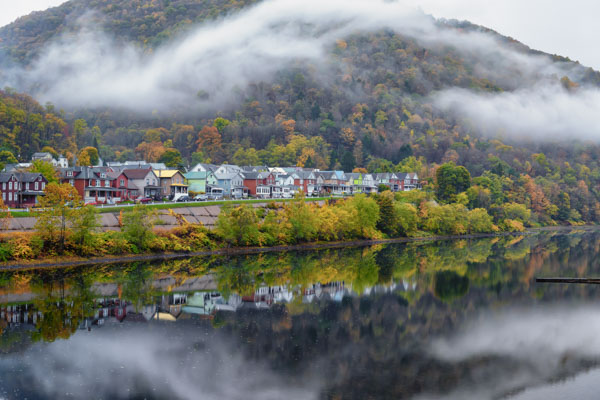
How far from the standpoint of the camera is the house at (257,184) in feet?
359

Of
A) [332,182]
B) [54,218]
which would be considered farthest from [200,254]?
[332,182]

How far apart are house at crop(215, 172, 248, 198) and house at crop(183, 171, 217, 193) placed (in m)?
1.90

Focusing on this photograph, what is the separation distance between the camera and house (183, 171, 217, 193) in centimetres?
10144

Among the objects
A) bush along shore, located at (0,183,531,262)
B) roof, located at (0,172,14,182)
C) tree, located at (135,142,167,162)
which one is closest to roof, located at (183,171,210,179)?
bush along shore, located at (0,183,531,262)

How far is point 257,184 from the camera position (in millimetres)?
109875

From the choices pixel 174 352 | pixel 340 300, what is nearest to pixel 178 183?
pixel 340 300

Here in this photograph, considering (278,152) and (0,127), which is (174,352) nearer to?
(0,127)

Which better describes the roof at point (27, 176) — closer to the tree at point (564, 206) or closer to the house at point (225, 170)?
the house at point (225, 170)

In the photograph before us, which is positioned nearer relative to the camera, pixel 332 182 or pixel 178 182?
pixel 178 182

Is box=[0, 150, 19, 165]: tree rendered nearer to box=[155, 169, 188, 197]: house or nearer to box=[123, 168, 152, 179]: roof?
box=[123, 168, 152, 179]: roof

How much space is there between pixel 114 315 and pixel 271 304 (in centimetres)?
982

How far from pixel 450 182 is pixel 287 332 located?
89761mm

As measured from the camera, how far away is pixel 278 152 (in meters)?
157

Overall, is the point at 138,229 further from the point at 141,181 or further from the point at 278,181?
the point at 278,181
